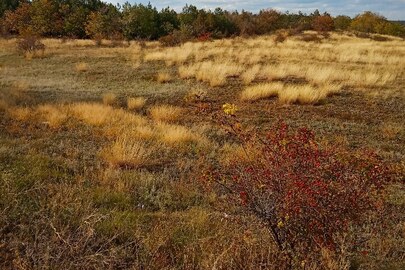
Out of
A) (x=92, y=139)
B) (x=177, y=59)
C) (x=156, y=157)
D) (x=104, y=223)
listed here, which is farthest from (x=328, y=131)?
(x=177, y=59)

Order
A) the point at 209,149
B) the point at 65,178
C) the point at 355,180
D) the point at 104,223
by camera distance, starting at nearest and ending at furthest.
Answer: the point at 355,180
the point at 104,223
the point at 65,178
the point at 209,149

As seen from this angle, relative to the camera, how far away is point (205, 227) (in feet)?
13.5

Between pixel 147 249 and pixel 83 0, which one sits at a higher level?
pixel 83 0

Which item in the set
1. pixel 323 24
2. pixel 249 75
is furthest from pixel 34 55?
pixel 323 24

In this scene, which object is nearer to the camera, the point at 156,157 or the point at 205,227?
the point at 205,227

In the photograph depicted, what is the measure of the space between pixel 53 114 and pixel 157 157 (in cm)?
323

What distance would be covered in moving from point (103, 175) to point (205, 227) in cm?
194

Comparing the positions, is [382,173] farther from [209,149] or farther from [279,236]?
[209,149]

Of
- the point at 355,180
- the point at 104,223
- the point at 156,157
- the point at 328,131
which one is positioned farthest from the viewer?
the point at 328,131

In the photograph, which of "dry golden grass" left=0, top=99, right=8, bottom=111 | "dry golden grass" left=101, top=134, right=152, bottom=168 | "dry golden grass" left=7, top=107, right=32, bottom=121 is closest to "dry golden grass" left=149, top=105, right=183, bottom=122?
"dry golden grass" left=101, top=134, right=152, bottom=168

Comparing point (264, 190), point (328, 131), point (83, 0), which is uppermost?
point (83, 0)

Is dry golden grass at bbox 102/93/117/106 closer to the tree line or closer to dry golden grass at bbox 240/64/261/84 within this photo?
dry golden grass at bbox 240/64/261/84

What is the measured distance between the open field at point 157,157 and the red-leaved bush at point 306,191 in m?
0.20

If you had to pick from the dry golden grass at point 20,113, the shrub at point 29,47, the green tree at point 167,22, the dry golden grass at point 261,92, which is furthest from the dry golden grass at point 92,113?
the green tree at point 167,22
